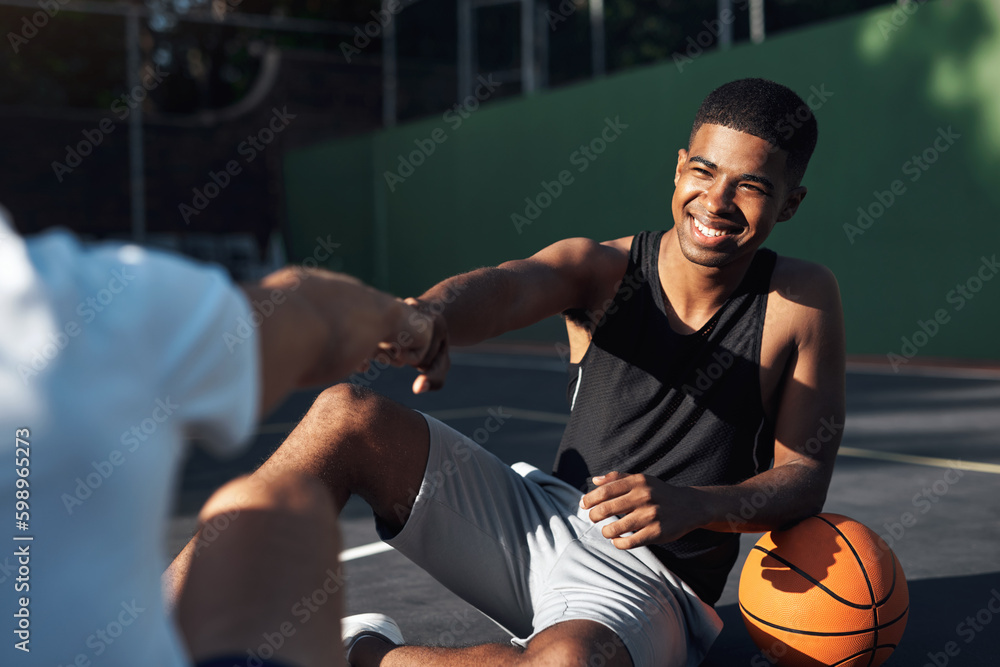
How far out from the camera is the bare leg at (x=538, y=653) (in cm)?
194

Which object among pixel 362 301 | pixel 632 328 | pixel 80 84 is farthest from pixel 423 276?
pixel 362 301

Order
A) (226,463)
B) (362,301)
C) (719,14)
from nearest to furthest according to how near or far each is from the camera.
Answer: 1. (362,301)
2. (226,463)
3. (719,14)

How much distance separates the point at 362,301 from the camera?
132cm

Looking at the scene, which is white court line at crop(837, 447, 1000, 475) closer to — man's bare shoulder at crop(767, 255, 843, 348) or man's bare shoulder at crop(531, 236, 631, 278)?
man's bare shoulder at crop(767, 255, 843, 348)

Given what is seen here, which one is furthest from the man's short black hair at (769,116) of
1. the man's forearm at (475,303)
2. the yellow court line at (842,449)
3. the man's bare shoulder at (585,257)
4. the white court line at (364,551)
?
the yellow court line at (842,449)

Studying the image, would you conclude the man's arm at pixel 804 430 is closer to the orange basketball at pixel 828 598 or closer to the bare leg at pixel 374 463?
the orange basketball at pixel 828 598

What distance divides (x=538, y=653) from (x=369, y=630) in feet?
1.68

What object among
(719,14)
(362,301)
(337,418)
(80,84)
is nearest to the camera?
(362,301)

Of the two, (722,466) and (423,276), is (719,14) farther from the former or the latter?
(722,466)

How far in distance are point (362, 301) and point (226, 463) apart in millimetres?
4226

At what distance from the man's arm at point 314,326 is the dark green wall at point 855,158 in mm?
9162

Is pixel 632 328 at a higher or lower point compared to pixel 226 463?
higher

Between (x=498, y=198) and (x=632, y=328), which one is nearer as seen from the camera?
(x=632, y=328)

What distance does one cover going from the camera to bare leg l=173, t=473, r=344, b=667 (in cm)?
117
